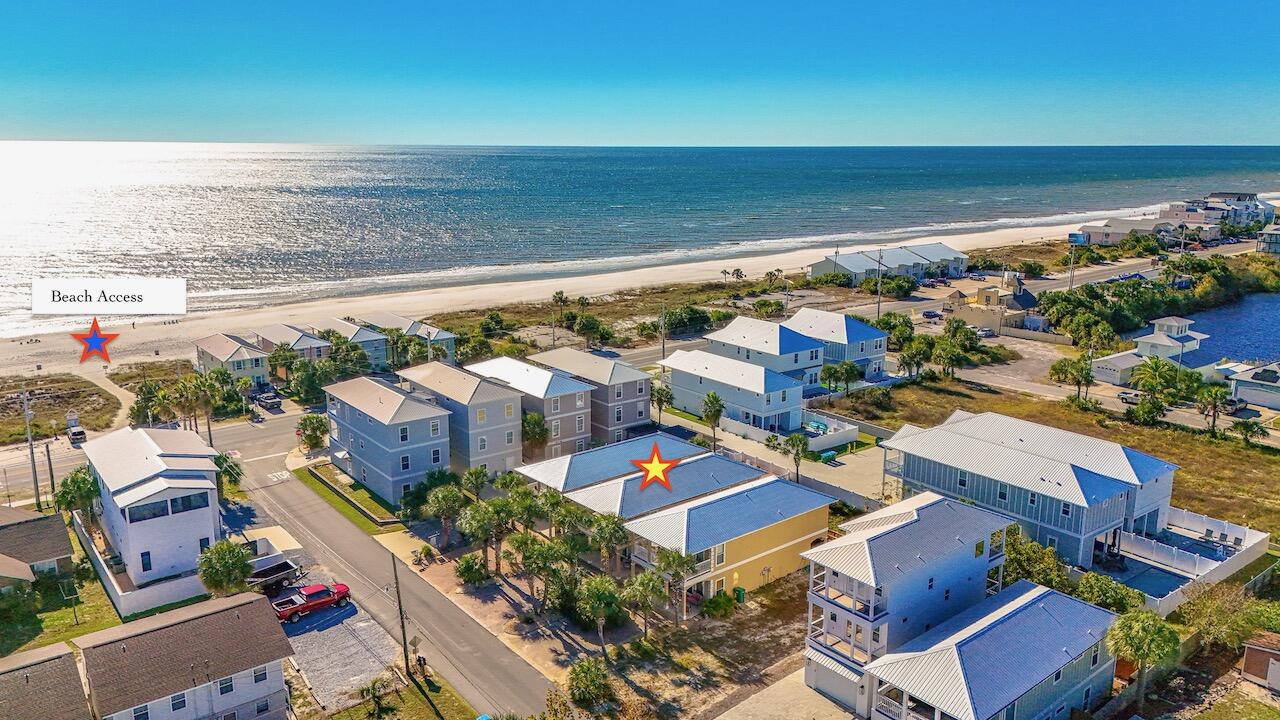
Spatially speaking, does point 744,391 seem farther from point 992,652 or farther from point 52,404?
point 52,404

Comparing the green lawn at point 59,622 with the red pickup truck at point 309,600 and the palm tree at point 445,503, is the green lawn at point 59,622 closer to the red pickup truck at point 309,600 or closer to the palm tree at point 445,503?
the red pickup truck at point 309,600

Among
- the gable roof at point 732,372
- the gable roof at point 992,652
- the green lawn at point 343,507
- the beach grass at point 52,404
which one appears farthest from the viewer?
the beach grass at point 52,404

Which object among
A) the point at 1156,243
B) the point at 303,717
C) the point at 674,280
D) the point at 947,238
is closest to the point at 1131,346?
the point at 674,280

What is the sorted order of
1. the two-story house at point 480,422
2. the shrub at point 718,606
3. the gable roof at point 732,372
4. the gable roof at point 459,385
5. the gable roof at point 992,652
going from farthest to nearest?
the gable roof at point 732,372 → the gable roof at point 459,385 → the two-story house at point 480,422 → the shrub at point 718,606 → the gable roof at point 992,652

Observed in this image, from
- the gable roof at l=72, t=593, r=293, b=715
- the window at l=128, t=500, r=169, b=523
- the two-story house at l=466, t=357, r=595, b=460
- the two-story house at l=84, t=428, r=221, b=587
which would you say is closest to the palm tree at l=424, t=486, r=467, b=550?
the two-story house at l=84, t=428, r=221, b=587

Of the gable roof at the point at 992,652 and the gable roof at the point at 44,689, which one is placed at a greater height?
the gable roof at the point at 992,652

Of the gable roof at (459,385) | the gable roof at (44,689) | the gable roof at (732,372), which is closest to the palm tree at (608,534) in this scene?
the gable roof at (459,385)

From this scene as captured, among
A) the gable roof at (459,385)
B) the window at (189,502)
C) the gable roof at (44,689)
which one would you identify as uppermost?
the gable roof at (459,385)
